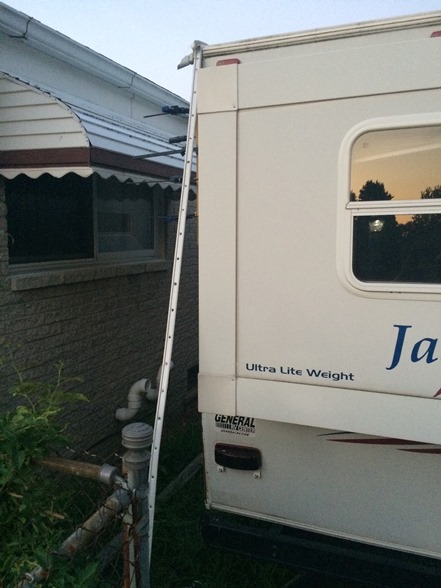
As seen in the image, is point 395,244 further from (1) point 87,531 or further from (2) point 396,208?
(1) point 87,531

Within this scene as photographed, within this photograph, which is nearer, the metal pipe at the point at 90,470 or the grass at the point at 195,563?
the metal pipe at the point at 90,470

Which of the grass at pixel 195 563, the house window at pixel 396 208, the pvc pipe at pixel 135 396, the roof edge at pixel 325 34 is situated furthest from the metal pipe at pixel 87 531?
the pvc pipe at pixel 135 396

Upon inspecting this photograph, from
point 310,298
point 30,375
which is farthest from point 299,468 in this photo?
point 30,375

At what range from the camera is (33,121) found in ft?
12.4

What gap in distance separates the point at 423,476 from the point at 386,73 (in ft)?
6.39

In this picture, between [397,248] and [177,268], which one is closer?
[397,248]

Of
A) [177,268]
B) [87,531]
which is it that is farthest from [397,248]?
[87,531]

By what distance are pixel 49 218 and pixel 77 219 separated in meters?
0.37

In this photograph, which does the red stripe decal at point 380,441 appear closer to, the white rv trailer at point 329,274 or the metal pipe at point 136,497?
the white rv trailer at point 329,274

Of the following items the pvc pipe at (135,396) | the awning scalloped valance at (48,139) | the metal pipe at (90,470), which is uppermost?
the awning scalloped valance at (48,139)

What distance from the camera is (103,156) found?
3.76m

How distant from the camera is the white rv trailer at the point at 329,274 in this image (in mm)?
2459

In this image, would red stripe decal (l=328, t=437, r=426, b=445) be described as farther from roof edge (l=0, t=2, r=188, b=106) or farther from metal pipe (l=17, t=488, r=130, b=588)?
roof edge (l=0, t=2, r=188, b=106)

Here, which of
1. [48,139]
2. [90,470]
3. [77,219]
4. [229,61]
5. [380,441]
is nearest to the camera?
[90,470]
